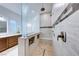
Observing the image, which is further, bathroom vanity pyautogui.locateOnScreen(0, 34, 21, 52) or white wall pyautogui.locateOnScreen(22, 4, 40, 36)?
bathroom vanity pyautogui.locateOnScreen(0, 34, 21, 52)

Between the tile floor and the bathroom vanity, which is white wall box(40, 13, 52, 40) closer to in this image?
the tile floor

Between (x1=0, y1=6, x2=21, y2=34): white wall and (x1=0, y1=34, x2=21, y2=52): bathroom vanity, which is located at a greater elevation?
(x1=0, y1=6, x2=21, y2=34): white wall

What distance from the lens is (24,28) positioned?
135 centimetres

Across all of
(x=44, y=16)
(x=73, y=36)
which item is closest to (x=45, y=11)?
(x=44, y=16)

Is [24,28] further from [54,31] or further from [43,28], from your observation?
[54,31]

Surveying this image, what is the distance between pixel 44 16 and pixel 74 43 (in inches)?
30.5

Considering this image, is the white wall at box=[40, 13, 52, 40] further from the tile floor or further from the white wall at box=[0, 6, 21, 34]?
the white wall at box=[0, 6, 21, 34]

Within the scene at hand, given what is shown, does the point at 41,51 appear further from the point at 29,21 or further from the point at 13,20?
the point at 13,20

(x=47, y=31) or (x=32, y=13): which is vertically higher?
(x=32, y=13)

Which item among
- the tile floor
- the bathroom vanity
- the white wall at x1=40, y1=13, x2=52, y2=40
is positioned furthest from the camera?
the bathroom vanity

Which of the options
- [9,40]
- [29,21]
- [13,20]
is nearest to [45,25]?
[29,21]

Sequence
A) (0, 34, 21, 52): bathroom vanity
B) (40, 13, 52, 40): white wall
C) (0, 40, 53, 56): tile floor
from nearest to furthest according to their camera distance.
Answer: (0, 40, 53, 56): tile floor
(40, 13, 52, 40): white wall
(0, 34, 21, 52): bathroom vanity

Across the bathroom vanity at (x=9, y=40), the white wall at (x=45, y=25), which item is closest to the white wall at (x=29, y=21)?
the white wall at (x=45, y=25)

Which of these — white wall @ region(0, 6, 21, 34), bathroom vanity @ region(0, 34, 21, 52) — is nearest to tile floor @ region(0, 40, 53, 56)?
white wall @ region(0, 6, 21, 34)
